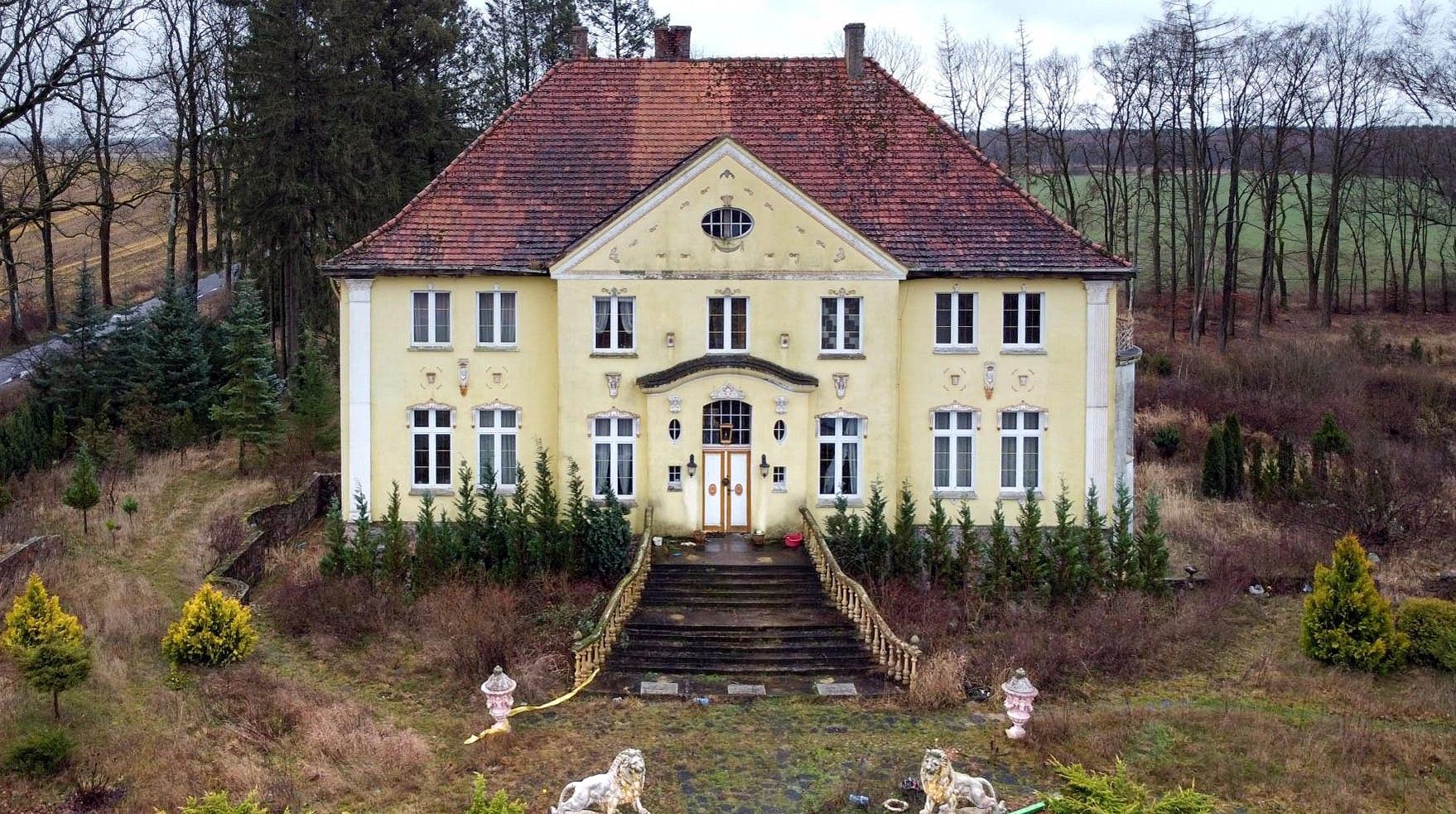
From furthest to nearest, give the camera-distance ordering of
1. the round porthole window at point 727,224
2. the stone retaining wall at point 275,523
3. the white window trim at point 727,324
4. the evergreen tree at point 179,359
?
1. the evergreen tree at point 179,359
2. the white window trim at point 727,324
3. the round porthole window at point 727,224
4. the stone retaining wall at point 275,523

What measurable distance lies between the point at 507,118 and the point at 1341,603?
18.7m

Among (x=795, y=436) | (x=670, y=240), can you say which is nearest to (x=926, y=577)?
(x=795, y=436)

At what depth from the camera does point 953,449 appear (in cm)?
2406

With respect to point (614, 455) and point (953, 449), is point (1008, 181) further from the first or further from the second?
point (614, 455)

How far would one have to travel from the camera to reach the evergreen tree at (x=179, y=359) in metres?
34.0

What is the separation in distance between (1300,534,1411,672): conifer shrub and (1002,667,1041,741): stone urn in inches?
241

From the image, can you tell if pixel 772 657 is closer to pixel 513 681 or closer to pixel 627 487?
pixel 513 681

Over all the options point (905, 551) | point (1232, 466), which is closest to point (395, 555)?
point (905, 551)

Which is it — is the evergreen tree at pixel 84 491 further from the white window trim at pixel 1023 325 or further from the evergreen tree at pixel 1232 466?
the evergreen tree at pixel 1232 466

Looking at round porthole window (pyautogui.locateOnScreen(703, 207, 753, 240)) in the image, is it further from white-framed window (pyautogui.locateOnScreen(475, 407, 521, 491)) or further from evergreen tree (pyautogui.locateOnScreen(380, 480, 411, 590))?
evergreen tree (pyautogui.locateOnScreen(380, 480, 411, 590))

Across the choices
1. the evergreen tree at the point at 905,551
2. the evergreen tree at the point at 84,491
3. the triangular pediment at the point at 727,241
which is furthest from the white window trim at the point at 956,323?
the evergreen tree at the point at 84,491

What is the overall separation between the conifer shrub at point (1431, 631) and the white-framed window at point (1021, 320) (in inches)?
322

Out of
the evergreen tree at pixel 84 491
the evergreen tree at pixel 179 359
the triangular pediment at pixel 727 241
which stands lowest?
the evergreen tree at pixel 84 491

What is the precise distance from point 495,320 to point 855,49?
33.5ft
